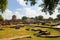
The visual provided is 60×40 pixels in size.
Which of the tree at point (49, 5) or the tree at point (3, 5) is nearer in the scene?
the tree at point (49, 5)

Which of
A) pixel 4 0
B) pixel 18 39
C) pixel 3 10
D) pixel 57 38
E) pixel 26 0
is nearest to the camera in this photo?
pixel 26 0

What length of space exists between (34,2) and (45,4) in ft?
2.79

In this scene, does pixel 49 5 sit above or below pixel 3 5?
below

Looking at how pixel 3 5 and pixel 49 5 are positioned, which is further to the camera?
pixel 3 5

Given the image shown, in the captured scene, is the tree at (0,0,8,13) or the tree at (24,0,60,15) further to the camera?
the tree at (0,0,8,13)

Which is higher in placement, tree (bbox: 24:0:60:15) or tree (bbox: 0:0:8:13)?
tree (bbox: 0:0:8:13)

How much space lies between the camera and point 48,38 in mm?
22672

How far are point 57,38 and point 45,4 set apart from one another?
9874 mm

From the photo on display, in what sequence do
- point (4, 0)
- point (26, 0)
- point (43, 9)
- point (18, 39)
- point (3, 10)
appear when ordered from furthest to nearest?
1. point (3, 10)
2. point (4, 0)
3. point (18, 39)
4. point (43, 9)
5. point (26, 0)

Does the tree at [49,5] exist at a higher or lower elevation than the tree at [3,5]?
lower

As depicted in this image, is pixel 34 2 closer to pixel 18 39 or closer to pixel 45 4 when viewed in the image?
pixel 45 4

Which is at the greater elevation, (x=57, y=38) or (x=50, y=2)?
(x=50, y=2)

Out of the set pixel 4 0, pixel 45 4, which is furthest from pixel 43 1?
pixel 4 0

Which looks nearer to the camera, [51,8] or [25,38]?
[51,8]
